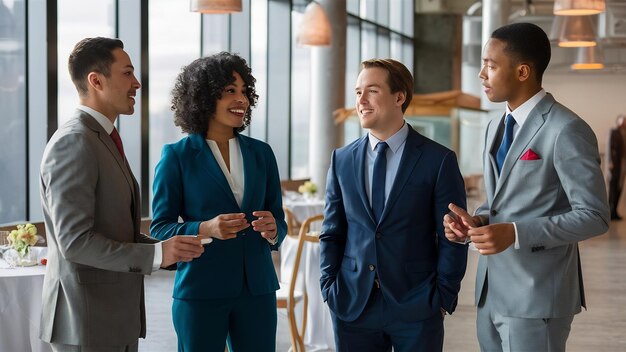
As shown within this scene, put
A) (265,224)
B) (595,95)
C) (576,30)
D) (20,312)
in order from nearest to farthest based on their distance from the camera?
(265,224) < (20,312) < (576,30) < (595,95)

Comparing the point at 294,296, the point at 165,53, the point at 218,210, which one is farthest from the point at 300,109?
the point at 218,210

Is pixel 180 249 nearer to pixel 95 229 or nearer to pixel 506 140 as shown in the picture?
pixel 95 229

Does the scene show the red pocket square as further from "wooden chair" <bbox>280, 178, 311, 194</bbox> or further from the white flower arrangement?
"wooden chair" <bbox>280, 178, 311, 194</bbox>

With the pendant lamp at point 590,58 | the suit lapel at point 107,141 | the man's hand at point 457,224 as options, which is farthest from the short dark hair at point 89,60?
the pendant lamp at point 590,58

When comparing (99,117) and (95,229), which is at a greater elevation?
(99,117)

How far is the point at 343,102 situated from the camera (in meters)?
12.8

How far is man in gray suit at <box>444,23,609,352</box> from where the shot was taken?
2.68m

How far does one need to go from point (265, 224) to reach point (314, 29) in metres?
7.22

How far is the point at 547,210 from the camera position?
9.07ft

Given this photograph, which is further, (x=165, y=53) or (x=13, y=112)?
(x=165, y=53)

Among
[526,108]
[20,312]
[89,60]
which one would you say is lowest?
[20,312]

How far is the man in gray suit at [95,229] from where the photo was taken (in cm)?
257

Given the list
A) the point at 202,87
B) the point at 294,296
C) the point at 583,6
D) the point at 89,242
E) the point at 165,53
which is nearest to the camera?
the point at 89,242

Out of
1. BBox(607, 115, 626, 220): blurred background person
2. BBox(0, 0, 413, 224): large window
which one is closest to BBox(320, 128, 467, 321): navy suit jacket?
BBox(0, 0, 413, 224): large window
